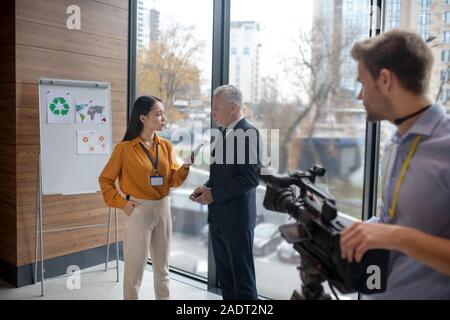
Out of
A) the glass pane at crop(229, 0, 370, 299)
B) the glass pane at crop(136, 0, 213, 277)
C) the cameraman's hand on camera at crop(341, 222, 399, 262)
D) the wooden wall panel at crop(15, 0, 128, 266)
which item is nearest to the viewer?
the cameraman's hand on camera at crop(341, 222, 399, 262)

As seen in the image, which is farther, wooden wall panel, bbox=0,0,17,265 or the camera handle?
wooden wall panel, bbox=0,0,17,265

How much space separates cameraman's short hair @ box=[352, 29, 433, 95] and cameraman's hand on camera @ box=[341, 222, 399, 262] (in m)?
0.41

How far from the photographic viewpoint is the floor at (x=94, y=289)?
3.36 m

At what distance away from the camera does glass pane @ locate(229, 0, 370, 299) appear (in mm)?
2736

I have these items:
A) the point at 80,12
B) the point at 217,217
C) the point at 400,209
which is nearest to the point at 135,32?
the point at 80,12

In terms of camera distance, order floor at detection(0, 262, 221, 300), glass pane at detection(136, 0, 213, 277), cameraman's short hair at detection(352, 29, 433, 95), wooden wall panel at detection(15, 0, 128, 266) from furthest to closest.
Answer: glass pane at detection(136, 0, 213, 277)
wooden wall panel at detection(15, 0, 128, 266)
floor at detection(0, 262, 221, 300)
cameraman's short hair at detection(352, 29, 433, 95)

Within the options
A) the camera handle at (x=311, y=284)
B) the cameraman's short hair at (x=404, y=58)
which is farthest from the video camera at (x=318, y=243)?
the cameraman's short hair at (x=404, y=58)

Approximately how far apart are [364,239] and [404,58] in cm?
50

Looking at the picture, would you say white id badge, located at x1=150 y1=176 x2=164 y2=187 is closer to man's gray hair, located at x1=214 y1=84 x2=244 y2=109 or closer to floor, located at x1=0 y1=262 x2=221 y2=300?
man's gray hair, located at x1=214 y1=84 x2=244 y2=109

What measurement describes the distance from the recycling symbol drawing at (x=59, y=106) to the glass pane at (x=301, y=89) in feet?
4.72

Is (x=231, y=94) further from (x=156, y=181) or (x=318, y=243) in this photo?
(x=318, y=243)

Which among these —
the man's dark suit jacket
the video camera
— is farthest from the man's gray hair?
the video camera

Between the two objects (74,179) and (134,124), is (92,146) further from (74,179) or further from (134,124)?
(134,124)

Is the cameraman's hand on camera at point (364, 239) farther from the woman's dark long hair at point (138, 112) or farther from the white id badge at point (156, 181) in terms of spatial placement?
the woman's dark long hair at point (138, 112)
